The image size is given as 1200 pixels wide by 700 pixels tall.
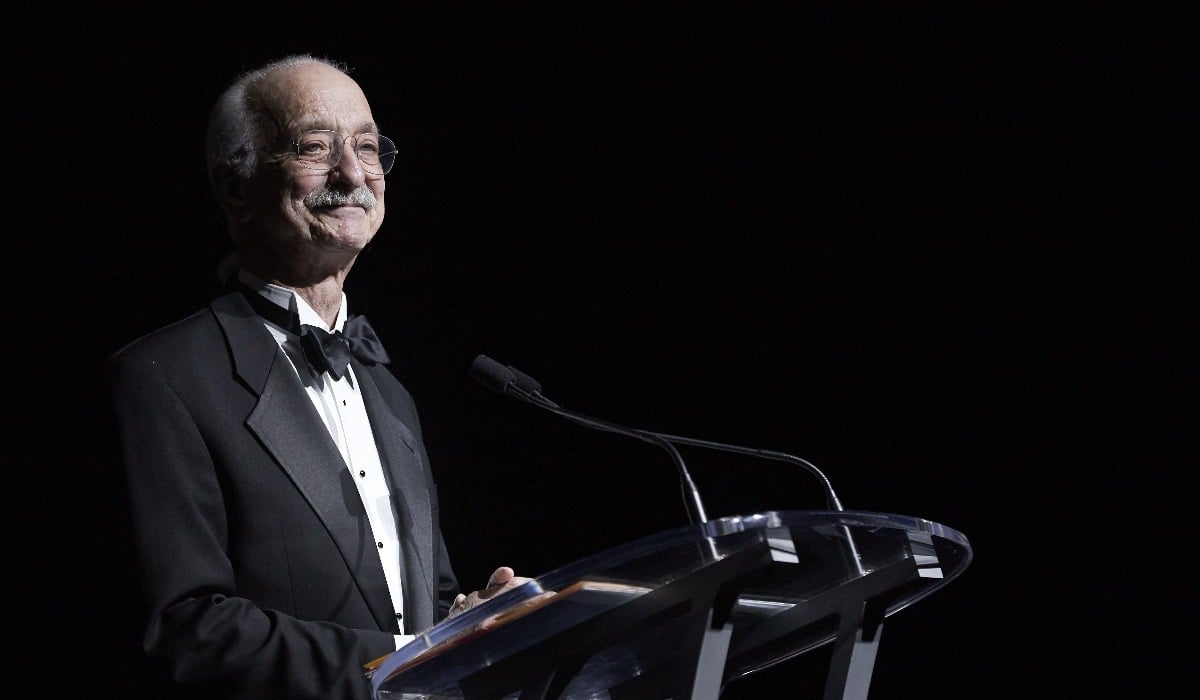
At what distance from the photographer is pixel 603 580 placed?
1.25 meters

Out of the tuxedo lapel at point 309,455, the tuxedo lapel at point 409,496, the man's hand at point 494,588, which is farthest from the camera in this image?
the tuxedo lapel at point 409,496

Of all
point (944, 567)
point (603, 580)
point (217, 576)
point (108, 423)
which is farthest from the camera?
point (108, 423)

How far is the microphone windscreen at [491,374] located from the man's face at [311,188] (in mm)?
633

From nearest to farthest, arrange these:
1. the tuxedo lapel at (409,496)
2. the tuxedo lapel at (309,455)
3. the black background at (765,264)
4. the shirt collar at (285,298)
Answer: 1. the tuxedo lapel at (309,455)
2. the tuxedo lapel at (409,496)
3. the shirt collar at (285,298)
4. the black background at (765,264)

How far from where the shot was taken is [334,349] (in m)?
2.29

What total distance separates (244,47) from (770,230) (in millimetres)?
1508

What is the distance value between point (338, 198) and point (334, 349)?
12.2 inches

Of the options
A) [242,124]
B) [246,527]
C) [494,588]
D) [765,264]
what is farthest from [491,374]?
[765,264]

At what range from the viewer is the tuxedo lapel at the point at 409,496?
217cm

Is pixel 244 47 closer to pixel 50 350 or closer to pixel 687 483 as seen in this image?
pixel 50 350

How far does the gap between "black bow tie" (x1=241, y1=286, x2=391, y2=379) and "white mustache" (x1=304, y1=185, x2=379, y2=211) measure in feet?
0.69

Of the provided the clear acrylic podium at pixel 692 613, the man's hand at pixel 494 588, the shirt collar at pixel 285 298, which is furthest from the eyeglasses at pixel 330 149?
the clear acrylic podium at pixel 692 613

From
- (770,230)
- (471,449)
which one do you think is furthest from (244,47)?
(770,230)

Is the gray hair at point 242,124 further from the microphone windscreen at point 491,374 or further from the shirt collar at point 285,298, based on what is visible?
the microphone windscreen at point 491,374
